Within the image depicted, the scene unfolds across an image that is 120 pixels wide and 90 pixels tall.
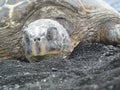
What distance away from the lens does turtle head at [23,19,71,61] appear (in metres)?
3.57

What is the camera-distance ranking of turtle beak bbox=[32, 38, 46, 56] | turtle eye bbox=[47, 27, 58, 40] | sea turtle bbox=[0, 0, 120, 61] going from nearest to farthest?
turtle beak bbox=[32, 38, 46, 56] < turtle eye bbox=[47, 27, 58, 40] < sea turtle bbox=[0, 0, 120, 61]

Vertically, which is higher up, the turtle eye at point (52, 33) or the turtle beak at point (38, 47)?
the turtle eye at point (52, 33)

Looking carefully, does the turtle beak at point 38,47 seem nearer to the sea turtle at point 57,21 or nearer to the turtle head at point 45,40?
the turtle head at point 45,40

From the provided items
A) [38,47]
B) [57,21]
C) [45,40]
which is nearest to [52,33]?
[45,40]

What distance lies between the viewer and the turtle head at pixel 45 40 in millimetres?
3570

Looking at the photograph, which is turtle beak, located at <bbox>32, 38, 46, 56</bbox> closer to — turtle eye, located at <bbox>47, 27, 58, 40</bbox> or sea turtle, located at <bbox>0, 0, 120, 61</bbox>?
turtle eye, located at <bbox>47, 27, 58, 40</bbox>

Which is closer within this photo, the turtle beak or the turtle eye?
the turtle beak

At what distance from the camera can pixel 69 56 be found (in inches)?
159

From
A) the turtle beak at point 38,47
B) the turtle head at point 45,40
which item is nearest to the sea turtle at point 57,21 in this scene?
the turtle head at point 45,40

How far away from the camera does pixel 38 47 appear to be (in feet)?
11.6

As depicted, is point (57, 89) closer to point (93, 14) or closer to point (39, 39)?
point (39, 39)

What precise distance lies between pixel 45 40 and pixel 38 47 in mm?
135

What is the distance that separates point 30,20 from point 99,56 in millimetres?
1107

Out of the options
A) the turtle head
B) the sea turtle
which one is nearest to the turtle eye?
the turtle head
